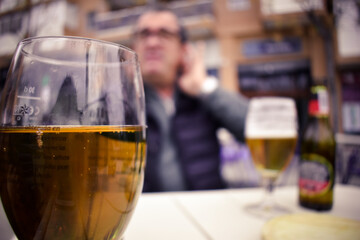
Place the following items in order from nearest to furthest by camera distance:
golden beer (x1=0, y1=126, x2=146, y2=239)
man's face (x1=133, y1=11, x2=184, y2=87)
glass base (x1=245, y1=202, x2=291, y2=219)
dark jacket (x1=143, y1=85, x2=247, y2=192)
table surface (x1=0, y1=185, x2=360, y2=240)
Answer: golden beer (x1=0, y1=126, x2=146, y2=239), table surface (x1=0, y1=185, x2=360, y2=240), glass base (x1=245, y1=202, x2=291, y2=219), dark jacket (x1=143, y1=85, x2=247, y2=192), man's face (x1=133, y1=11, x2=184, y2=87)

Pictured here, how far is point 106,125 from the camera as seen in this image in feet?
0.62

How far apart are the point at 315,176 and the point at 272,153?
0.32 ft

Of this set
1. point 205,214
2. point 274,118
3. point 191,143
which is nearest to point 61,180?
point 205,214

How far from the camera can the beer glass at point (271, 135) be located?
1.74ft

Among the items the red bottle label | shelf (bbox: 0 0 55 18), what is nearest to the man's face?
shelf (bbox: 0 0 55 18)

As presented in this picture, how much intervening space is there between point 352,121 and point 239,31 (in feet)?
7.08

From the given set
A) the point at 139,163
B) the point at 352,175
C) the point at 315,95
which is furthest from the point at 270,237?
the point at 352,175

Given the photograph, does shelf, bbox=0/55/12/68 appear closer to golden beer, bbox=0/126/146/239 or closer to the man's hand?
golden beer, bbox=0/126/146/239

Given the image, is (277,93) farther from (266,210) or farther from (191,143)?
(266,210)

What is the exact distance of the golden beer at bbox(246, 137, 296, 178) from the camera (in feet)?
1.79

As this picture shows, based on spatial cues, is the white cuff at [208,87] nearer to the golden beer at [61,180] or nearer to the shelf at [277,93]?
the golden beer at [61,180]

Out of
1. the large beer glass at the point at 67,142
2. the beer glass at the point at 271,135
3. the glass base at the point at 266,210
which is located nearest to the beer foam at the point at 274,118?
the beer glass at the point at 271,135

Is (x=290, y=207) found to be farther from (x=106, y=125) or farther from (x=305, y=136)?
(x=106, y=125)

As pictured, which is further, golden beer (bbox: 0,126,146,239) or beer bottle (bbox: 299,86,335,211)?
beer bottle (bbox: 299,86,335,211)
